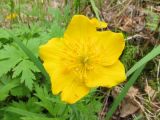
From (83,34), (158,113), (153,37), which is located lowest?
(158,113)

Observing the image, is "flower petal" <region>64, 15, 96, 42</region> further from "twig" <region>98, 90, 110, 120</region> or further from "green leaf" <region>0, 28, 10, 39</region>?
"twig" <region>98, 90, 110, 120</region>

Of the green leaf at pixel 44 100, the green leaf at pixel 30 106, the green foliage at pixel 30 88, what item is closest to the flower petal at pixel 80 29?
the green foliage at pixel 30 88

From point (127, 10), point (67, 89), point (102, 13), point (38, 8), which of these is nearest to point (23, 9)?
point (38, 8)

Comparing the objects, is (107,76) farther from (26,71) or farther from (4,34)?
(4,34)

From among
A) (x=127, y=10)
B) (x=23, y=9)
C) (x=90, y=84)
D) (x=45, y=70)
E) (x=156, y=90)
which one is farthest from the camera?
(x=127, y=10)

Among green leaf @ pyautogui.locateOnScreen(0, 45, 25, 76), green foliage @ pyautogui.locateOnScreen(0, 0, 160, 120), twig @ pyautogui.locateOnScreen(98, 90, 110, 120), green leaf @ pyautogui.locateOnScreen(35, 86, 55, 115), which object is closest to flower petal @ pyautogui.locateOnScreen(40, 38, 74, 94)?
→ green foliage @ pyautogui.locateOnScreen(0, 0, 160, 120)

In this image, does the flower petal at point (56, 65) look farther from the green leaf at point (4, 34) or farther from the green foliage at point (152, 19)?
the green foliage at point (152, 19)

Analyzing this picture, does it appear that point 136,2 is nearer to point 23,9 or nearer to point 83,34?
point 23,9
